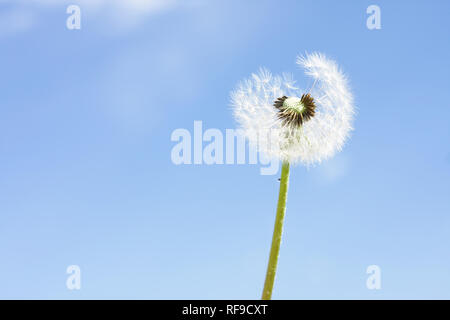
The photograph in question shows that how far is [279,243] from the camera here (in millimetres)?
15672

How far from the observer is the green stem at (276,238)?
1534cm

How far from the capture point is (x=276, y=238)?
15.7m

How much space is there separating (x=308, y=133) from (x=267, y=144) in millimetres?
1559

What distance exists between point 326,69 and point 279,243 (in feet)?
23.0

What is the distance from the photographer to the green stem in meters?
15.3
